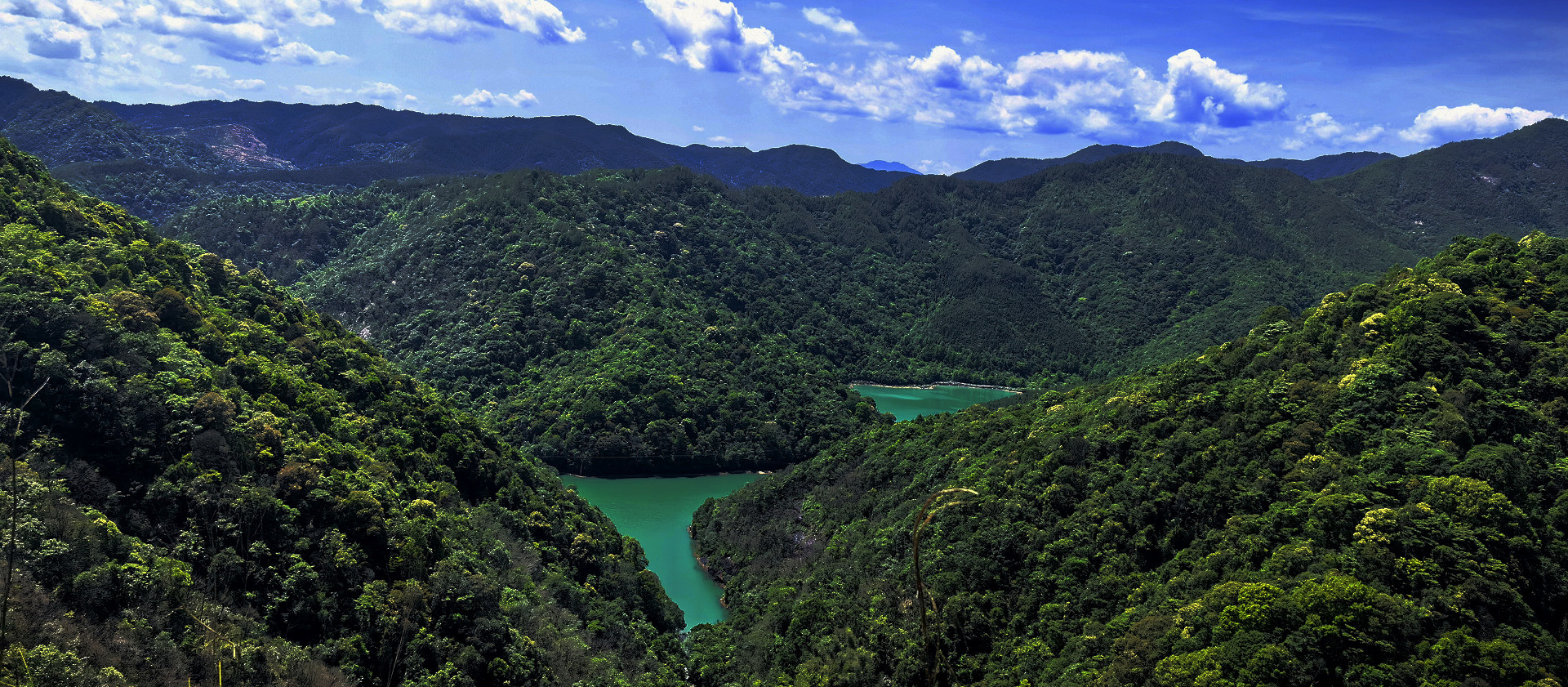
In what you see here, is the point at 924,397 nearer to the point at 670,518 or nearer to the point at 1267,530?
the point at 670,518

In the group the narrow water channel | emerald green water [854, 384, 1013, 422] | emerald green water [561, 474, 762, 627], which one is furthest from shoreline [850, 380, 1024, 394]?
the narrow water channel

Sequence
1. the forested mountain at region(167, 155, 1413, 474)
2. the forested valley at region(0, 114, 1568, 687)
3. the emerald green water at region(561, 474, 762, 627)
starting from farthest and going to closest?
the forested mountain at region(167, 155, 1413, 474) < the emerald green water at region(561, 474, 762, 627) < the forested valley at region(0, 114, 1568, 687)

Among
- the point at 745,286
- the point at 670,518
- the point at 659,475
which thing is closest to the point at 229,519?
the point at 670,518

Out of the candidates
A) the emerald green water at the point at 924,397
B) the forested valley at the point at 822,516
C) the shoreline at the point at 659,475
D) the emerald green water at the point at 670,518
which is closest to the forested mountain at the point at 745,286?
the shoreline at the point at 659,475

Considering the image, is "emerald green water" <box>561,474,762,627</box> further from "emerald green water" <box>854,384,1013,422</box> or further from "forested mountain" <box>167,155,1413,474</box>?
"emerald green water" <box>854,384,1013,422</box>

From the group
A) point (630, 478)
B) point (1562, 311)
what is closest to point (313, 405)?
point (630, 478)
